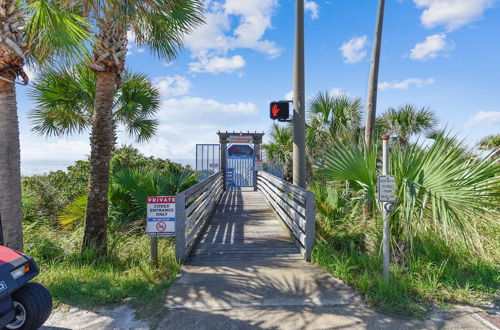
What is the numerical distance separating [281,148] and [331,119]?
13.3 feet

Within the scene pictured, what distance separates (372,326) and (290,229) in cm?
323

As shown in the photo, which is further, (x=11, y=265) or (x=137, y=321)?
(x=137, y=321)

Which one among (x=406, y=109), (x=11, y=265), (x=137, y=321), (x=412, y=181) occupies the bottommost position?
(x=137, y=321)

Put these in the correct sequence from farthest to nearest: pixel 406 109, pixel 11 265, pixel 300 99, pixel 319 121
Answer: pixel 406 109 < pixel 319 121 < pixel 300 99 < pixel 11 265

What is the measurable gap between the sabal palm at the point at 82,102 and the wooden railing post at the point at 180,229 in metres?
3.48

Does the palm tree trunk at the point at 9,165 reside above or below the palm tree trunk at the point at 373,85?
below

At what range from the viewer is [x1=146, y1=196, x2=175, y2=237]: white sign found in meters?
4.30

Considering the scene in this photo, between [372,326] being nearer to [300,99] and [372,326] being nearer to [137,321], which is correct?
[137,321]

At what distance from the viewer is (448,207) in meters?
3.43

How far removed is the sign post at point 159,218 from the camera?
4.30 meters

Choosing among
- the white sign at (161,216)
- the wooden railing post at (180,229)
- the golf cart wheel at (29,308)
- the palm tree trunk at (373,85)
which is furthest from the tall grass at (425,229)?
the golf cart wheel at (29,308)

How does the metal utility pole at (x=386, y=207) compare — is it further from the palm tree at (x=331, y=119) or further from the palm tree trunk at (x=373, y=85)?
the palm tree at (x=331, y=119)

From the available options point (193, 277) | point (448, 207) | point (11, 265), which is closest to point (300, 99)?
point (448, 207)

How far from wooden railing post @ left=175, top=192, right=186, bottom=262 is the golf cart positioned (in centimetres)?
196
